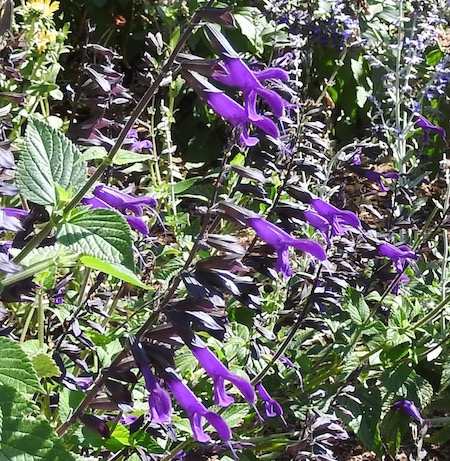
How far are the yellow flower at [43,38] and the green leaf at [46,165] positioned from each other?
3.88ft

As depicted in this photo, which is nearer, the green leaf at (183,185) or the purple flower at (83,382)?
the purple flower at (83,382)

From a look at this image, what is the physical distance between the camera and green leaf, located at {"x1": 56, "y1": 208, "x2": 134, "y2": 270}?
101cm

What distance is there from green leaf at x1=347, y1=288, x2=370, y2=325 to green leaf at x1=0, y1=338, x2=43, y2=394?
3.75ft

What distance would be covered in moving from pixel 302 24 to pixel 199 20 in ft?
6.58

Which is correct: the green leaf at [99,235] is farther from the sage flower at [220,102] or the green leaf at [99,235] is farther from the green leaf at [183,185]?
the green leaf at [183,185]

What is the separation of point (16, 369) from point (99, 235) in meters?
0.22

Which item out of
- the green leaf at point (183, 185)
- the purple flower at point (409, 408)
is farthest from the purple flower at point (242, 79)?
the purple flower at point (409, 408)

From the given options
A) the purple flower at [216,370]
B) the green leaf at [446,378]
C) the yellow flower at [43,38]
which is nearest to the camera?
the purple flower at [216,370]

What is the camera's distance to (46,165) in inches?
44.1

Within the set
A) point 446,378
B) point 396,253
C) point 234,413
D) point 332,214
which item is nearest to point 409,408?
point 446,378

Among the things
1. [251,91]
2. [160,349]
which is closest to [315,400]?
[160,349]

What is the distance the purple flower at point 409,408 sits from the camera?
211 cm

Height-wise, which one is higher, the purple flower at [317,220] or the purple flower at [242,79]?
the purple flower at [242,79]

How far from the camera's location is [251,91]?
111 centimetres
